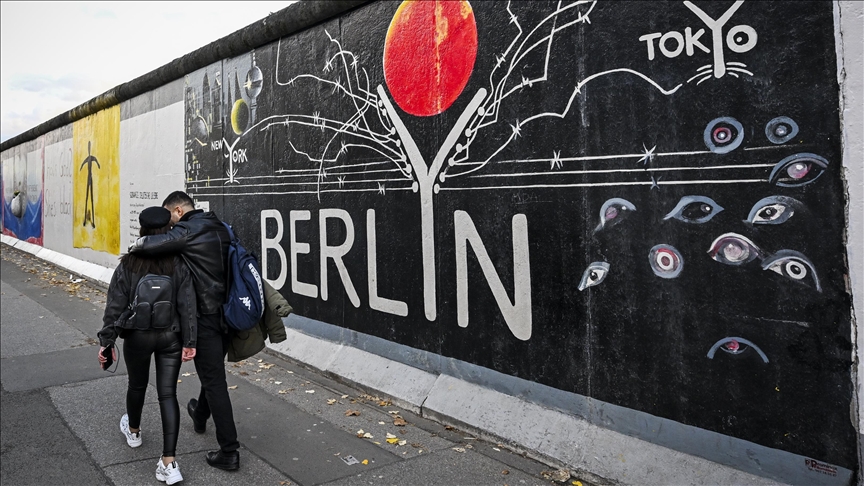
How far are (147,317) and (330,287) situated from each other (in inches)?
124

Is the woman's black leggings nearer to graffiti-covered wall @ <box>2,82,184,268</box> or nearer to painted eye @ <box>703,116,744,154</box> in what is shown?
painted eye @ <box>703,116,744,154</box>

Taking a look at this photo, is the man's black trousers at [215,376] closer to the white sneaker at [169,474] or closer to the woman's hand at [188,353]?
the woman's hand at [188,353]

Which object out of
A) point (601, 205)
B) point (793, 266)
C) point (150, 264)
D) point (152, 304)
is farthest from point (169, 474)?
point (793, 266)

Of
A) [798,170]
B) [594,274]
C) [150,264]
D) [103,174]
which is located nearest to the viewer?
[798,170]

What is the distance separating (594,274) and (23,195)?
82.0 ft

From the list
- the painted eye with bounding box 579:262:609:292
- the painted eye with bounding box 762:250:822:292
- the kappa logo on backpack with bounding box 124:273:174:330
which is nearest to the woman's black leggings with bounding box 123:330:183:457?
the kappa logo on backpack with bounding box 124:273:174:330

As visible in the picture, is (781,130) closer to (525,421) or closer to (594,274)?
(594,274)

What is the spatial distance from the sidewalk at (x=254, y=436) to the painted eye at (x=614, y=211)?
63.6 inches

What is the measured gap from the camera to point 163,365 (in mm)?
4098

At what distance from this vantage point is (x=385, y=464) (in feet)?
14.0

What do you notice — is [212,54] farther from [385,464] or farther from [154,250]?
[385,464]

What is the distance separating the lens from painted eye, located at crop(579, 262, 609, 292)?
4176 mm

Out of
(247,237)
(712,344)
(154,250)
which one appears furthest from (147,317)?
(247,237)

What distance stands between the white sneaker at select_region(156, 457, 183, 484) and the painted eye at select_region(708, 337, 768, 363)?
341 cm
